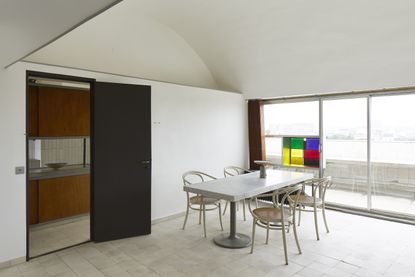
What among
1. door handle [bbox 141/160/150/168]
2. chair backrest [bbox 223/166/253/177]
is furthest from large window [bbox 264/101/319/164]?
door handle [bbox 141/160/150/168]

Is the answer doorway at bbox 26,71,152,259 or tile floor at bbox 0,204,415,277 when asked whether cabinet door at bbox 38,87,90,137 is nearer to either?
doorway at bbox 26,71,152,259

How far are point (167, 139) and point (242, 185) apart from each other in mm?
1609

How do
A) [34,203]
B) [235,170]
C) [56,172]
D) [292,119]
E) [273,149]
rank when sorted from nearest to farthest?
[34,203], [56,172], [235,170], [292,119], [273,149]

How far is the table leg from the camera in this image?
3.53 meters

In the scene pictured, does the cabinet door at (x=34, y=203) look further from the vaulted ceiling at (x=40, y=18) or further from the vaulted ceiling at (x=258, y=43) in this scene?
the vaulted ceiling at (x=40, y=18)

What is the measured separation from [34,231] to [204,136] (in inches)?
119

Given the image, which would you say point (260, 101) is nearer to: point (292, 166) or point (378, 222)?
point (292, 166)

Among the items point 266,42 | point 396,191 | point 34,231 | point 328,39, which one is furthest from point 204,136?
Answer: point 396,191

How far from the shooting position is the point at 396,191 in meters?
5.19

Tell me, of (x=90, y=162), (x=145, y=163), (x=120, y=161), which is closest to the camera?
(x=90, y=162)

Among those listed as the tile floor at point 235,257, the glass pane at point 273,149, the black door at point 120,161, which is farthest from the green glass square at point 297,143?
the black door at point 120,161

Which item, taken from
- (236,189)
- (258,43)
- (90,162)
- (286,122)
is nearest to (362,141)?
(286,122)

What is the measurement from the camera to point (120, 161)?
3.73 m

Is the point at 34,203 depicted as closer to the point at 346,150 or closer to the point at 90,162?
the point at 90,162
